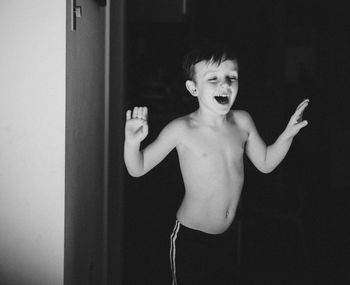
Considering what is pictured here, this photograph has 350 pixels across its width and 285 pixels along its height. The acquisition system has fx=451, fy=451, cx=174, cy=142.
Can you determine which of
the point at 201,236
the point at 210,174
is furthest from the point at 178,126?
the point at 201,236

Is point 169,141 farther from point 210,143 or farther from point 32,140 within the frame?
point 32,140

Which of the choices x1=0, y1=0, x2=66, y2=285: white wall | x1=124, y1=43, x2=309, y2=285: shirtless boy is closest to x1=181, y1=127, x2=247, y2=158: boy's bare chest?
x1=124, y1=43, x2=309, y2=285: shirtless boy

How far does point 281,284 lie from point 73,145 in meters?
1.28

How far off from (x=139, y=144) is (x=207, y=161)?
0.19 meters

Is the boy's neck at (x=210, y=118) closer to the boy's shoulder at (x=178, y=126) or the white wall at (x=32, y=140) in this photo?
the boy's shoulder at (x=178, y=126)

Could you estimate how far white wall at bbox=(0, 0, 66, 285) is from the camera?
0.97 meters

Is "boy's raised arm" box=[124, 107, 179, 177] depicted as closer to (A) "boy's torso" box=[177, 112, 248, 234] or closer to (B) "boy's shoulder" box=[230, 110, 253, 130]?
(A) "boy's torso" box=[177, 112, 248, 234]

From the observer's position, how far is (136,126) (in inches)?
42.3

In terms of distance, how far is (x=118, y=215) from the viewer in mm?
1568

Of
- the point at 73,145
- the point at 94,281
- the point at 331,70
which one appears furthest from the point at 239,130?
the point at 331,70

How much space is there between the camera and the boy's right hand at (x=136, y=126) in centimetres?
107

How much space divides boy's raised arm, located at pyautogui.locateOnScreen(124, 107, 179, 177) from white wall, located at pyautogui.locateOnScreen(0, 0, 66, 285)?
0.17 metres

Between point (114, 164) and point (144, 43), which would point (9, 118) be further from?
point (144, 43)

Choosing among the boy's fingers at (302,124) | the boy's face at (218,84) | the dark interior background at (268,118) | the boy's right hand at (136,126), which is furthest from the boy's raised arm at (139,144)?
the dark interior background at (268,118)
